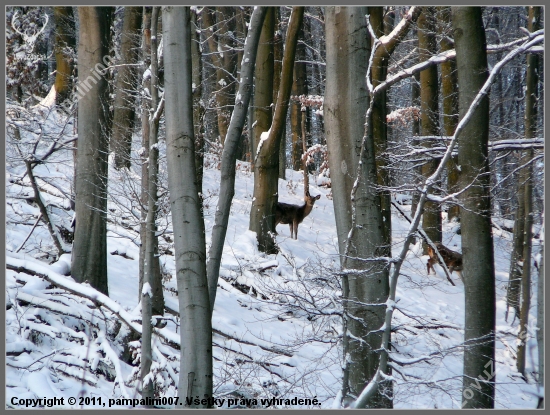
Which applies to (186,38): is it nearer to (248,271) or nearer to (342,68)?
(342,68)

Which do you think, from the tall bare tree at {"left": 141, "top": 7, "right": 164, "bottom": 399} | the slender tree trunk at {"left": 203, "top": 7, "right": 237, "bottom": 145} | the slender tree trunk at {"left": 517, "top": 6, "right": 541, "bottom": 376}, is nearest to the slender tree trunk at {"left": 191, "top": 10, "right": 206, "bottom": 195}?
the tall bare tree at {"left": 141, "top": 7, "right": 164, "bottom": 399}

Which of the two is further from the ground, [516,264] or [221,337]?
[516,264]

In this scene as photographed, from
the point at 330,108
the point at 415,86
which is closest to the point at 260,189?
the point at 330,108

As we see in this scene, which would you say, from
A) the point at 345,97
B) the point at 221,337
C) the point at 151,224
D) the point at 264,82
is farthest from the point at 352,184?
the point at 264,82

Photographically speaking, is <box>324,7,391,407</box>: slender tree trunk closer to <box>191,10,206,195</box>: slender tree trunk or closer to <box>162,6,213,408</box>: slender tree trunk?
<box>162,6,213,408</box>: slender tree trunk

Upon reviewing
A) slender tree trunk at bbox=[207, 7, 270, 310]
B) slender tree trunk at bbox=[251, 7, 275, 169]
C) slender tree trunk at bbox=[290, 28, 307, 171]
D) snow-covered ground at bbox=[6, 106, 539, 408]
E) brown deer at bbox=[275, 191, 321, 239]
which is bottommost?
snow-covered ground at bbox=[6, 106, 539, 408]

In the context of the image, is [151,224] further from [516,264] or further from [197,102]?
[516,264]

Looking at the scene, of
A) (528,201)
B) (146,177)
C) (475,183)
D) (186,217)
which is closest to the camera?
(186,217)

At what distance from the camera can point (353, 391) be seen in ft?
16.9

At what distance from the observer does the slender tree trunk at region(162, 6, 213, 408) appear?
14.8ft

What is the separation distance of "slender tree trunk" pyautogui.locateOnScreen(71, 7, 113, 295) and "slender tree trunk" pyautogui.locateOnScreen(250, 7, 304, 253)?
4708 mm

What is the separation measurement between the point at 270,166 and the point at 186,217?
7327 mm

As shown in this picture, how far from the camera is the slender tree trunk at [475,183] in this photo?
5.96 meters

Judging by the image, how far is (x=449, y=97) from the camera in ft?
38.4
